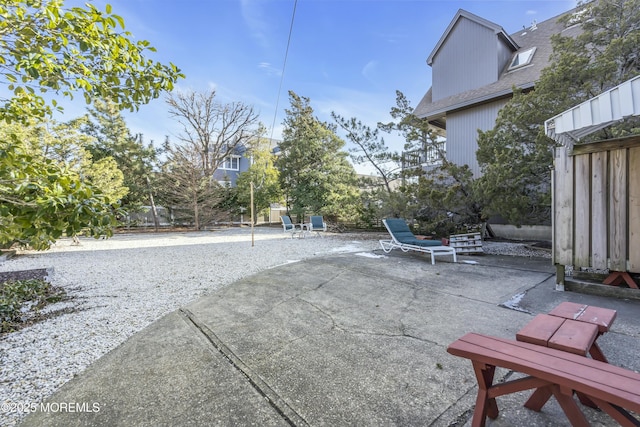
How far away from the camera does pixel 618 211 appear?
3.81 metres

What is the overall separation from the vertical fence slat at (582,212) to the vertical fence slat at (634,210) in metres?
0.40

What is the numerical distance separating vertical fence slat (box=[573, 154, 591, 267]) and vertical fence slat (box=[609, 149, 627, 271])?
226 millimetres

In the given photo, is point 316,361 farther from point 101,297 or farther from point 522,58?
point 522,58

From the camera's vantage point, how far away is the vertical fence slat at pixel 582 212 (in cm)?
399

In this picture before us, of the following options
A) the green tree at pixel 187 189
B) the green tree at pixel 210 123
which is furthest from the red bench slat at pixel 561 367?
the green tree at pixel 210 123

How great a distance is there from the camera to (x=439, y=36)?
1251 centimetres

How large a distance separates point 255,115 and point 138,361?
67.7 feet

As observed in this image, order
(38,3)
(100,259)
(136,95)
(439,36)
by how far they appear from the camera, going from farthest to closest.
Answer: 1. (439,36)
2. (100,259)
3. (136,95)
4. (38,3)

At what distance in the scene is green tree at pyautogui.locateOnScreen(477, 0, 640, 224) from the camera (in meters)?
5.90

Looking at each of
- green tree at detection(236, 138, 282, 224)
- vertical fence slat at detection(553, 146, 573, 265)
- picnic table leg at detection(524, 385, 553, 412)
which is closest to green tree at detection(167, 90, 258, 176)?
green tree at detection(236, 138, 282, 224)

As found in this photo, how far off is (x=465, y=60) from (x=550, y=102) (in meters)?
6.85

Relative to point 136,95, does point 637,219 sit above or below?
below

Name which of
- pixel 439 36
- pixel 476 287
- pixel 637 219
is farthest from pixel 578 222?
pixel 439 36

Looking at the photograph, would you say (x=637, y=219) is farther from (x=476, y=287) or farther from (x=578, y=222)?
(x=476, y=287)
